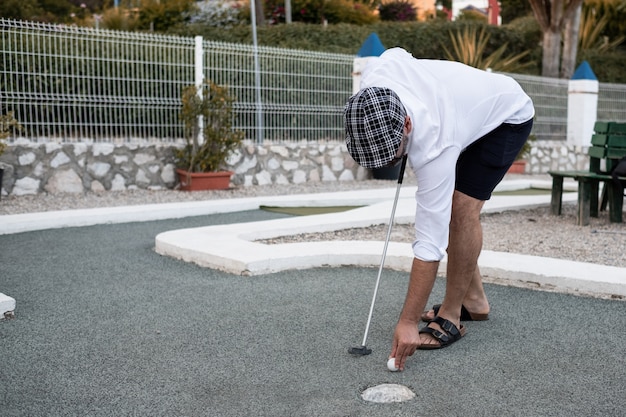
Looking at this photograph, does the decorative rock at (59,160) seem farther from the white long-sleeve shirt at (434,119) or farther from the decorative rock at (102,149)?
the white long-sleeve shirt at (434,119)

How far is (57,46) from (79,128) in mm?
1032

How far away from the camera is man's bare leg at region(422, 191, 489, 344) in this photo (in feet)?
11.5

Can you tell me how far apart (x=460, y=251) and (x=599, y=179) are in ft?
13.8

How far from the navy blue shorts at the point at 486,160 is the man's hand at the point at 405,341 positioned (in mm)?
766

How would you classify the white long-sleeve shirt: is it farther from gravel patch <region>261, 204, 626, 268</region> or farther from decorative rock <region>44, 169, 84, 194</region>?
decorative rock <region>44, 169, 84, 194</region>

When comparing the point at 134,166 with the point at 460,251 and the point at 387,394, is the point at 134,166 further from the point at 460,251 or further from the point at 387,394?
the point at 387,394

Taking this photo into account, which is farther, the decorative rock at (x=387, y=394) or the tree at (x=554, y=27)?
the tree at (x=554, y=27)

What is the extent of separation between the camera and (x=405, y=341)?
3.05 metres

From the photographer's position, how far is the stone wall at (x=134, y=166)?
30.0 ft

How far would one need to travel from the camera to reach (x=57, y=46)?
9227 millimetres

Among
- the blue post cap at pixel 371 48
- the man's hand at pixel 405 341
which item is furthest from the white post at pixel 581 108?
the man's hand at pixel 405 341

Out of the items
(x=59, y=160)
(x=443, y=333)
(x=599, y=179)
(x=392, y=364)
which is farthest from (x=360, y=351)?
(x=59, y=160)

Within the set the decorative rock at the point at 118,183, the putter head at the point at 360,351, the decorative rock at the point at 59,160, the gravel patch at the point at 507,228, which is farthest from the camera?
the decorative rock at the point at 118,183

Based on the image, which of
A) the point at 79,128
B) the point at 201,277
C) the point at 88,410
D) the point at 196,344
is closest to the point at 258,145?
the point at 79,128
